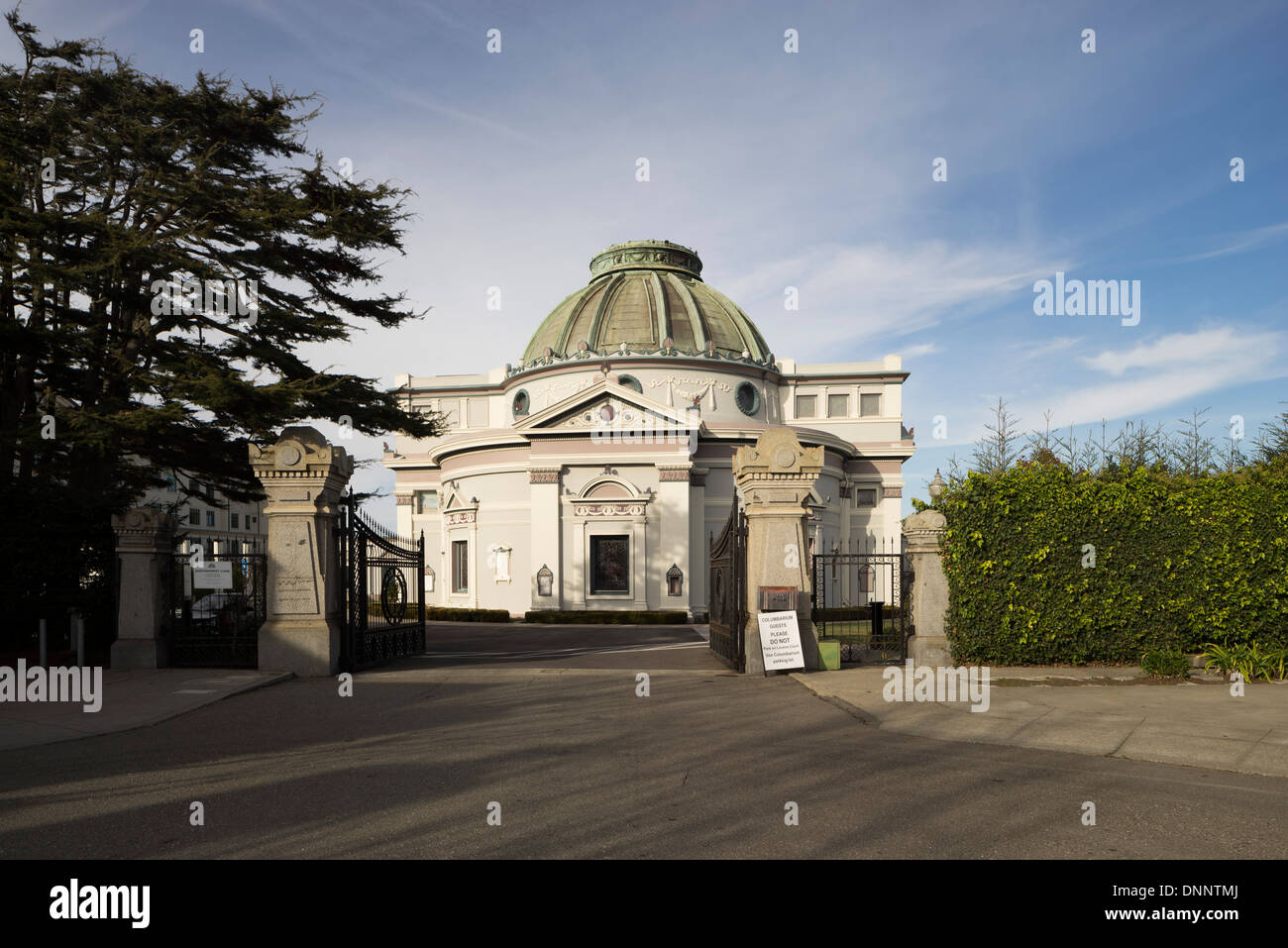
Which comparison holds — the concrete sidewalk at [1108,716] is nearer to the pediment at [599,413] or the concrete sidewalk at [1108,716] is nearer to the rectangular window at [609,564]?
the rectangular window at [609,564]

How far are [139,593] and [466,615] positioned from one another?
22463mm

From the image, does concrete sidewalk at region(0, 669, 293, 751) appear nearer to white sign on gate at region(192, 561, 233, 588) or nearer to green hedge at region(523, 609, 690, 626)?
white sign on gate at region(192, 561, 233, 588)

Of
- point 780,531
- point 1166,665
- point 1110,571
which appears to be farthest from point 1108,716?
point 780,531

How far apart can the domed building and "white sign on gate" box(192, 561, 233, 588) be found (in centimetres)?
1305

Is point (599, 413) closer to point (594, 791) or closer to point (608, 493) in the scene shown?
point (608, 493)

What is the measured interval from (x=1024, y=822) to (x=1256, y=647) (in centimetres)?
1108

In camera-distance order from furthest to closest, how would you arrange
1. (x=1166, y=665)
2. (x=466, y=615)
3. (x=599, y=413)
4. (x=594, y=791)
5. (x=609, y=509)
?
(x=466, y=615)
(x=609, y=509)
(x=599, y=413)
(x=1166, y=665)
(x=594, y=791)

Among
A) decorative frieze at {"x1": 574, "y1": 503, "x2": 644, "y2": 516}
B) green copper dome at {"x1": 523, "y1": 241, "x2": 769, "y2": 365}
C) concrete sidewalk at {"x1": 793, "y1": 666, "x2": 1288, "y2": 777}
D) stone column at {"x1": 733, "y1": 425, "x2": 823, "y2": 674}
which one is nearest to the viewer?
concrete sidewalk at {"x1": 793, "y1": 666, "x2": 1288, "y2": 777}

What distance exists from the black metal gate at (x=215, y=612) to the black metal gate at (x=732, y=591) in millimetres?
8345

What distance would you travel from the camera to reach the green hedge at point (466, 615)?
35.7 m

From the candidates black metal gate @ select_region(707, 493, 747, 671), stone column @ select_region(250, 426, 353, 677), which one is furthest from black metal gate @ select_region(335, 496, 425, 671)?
black metal gate @ select_region(707, 493, 747, 671)

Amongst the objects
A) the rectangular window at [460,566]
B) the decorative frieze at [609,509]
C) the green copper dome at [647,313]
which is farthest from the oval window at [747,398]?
the rectangular window at [460,566]

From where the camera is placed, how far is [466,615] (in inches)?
1451

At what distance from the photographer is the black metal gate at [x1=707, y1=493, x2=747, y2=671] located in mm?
15041
